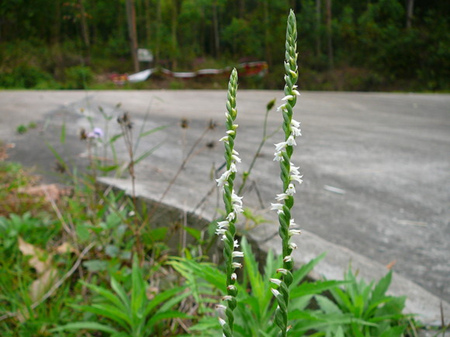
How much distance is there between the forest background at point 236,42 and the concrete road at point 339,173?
12162 millimetres

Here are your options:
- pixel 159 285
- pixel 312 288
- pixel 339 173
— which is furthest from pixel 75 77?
pixel 312 288

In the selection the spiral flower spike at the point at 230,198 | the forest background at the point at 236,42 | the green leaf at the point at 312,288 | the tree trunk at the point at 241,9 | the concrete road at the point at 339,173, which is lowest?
the concrete road at the point at 339,173

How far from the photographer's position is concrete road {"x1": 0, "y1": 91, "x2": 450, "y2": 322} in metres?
2.04

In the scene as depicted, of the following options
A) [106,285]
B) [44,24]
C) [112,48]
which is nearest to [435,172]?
[106,285]

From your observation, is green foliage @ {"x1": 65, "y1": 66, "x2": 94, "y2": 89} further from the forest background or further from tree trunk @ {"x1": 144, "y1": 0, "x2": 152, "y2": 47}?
tree trunk @ {"x1": 144, "y1": 0, "x2": 152, "y2": 47}

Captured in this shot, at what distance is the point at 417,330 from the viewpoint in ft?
4.34

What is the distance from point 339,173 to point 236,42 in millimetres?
26131

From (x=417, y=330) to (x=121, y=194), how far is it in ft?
4.27

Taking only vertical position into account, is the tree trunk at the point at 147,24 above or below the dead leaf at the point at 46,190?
above

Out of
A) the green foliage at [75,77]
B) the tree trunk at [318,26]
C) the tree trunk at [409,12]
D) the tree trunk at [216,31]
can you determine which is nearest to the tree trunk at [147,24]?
the tree trunk at [216,31]

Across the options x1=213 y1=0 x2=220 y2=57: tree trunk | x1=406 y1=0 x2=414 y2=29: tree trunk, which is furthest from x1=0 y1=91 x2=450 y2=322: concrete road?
x1=213 y1=0 x2=220 y2=57: tree trunk

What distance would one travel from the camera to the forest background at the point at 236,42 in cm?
2009

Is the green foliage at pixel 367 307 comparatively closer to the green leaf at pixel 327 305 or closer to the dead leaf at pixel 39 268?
the green leaf at pixel 327 305

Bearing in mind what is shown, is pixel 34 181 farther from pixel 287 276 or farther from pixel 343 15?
pixel 343 15
